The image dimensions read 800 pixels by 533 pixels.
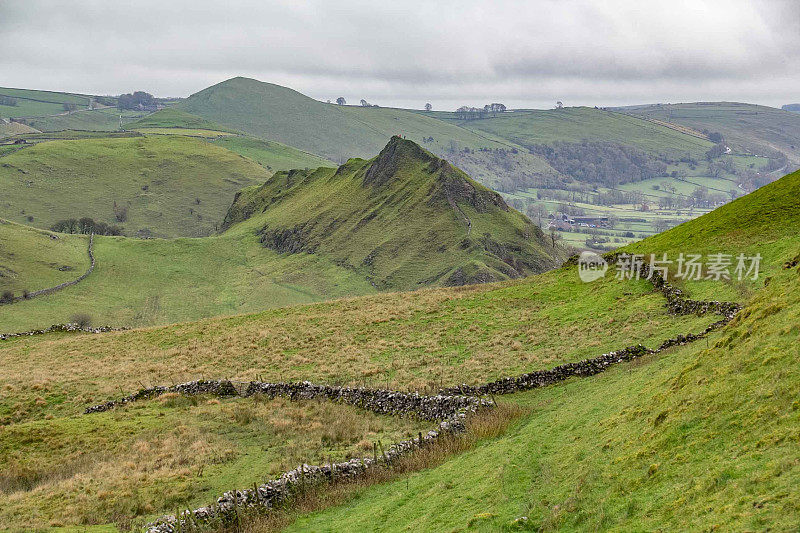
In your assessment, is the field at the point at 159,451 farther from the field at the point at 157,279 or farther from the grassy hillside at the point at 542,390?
the field at the point at 157,279

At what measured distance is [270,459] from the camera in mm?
26469

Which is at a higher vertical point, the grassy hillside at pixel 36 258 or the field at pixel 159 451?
the field at pixel 159 451

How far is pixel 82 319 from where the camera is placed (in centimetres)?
12019

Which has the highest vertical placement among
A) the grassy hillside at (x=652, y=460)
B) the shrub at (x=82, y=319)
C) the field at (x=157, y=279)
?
the grassy hillside at (x=652, y=460)

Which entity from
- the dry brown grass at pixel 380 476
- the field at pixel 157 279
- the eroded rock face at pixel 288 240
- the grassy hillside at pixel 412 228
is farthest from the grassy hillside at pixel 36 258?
the dry brown grass at pixel 380 476

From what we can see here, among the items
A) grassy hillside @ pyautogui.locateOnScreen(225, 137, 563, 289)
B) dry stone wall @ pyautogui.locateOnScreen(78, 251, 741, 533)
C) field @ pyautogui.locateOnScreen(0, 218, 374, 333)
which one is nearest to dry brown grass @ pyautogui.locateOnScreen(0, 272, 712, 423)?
dry stone wall @ pyautogui.locateOnScreen(78, 251, 741, 533)

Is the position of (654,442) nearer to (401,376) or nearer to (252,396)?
(401,376)

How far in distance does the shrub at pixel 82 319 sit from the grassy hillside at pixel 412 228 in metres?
57.4

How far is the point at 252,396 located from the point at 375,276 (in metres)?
101

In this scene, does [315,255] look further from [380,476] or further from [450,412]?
[380,476]

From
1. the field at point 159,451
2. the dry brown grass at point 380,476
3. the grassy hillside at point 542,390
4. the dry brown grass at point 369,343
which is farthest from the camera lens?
the dry brown grass at point 369,343

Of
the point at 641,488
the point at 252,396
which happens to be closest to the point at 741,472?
the point at 641,488

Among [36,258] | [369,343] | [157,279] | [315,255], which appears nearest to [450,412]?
[369,343]

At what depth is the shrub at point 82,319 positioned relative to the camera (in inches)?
4669
